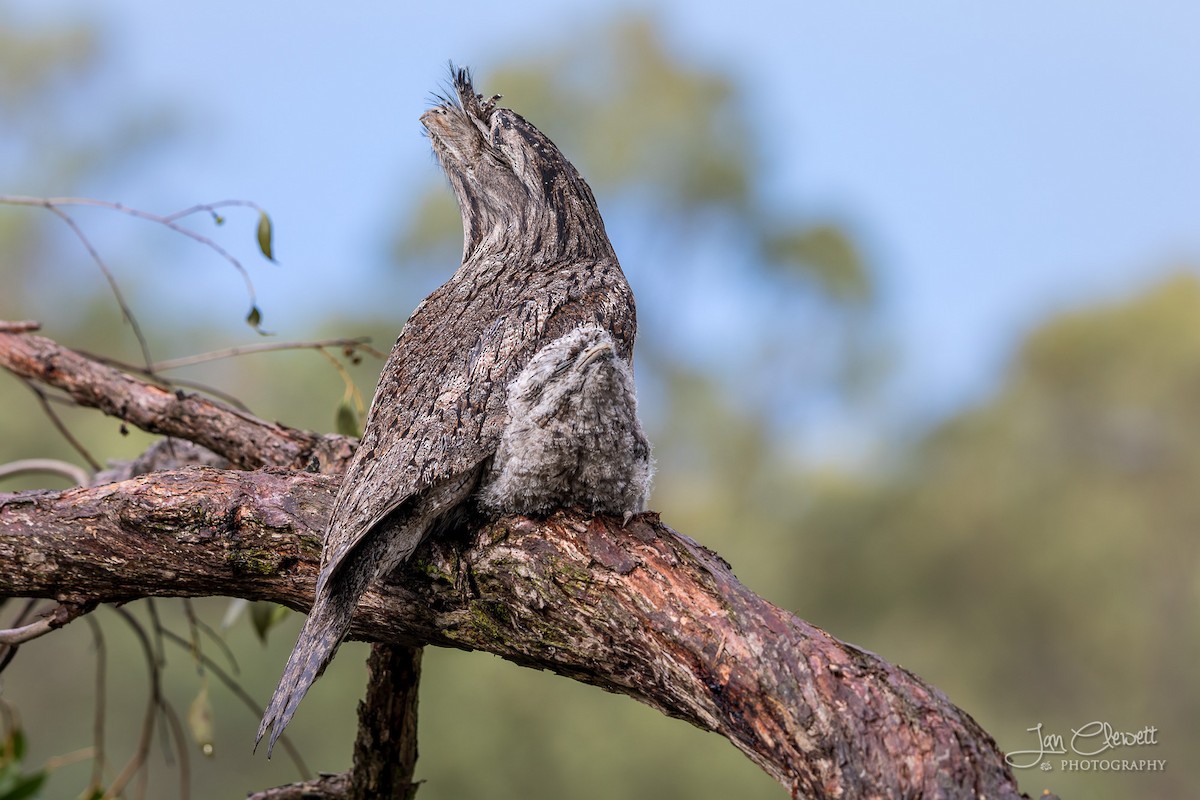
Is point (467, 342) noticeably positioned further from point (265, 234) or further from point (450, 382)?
point (265, 234)

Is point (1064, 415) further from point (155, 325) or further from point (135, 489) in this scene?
point (135, 489)

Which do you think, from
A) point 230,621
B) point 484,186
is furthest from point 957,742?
point 230,621

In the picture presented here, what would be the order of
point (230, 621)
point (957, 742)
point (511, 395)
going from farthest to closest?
point (230, 621) → point (511, 395) → point (957, 742)

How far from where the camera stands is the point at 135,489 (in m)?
2.56

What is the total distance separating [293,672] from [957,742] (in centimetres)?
115

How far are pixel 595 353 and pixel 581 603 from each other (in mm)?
484

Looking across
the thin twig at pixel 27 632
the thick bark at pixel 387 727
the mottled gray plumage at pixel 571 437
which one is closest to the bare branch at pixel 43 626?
the thin twig at pixel 27 632

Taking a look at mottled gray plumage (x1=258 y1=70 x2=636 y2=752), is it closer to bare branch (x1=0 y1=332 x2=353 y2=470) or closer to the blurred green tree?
bare branch (x1=0 y1=332 x2=353 y2=470)

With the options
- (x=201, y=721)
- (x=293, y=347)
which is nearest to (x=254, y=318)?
(x=293, y=347)

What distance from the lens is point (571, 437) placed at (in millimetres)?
2104

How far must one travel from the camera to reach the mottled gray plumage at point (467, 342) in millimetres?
2031

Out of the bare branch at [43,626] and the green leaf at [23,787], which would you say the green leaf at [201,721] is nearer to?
the bare branch at [43,626]

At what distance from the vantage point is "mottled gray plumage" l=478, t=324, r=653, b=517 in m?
2.08

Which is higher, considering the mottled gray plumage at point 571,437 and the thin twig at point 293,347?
the thin twig at point 293,347
